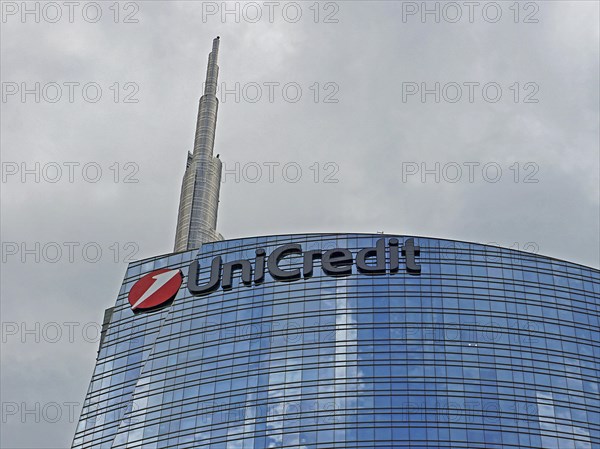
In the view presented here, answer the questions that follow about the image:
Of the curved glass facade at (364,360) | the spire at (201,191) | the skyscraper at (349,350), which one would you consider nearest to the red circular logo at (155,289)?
the skyscraper at (349,350)

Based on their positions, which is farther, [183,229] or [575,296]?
[183,229]

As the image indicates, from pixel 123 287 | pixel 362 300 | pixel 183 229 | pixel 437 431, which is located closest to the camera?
pixel 437 431

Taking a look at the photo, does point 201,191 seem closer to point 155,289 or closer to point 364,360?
point 155,289

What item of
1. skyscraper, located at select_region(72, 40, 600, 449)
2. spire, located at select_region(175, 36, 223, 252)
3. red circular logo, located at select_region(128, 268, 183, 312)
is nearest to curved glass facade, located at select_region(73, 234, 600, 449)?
skyscraper, located at select_region(72, 40, 600, 449)

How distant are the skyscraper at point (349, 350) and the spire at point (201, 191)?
22654 mm

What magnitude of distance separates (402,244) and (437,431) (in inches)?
894

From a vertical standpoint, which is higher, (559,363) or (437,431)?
(559,363)

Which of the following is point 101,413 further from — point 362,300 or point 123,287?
point 362,300

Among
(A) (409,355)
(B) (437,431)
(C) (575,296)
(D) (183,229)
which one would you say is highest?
(D) (183,229)

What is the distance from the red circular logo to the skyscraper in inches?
6.3

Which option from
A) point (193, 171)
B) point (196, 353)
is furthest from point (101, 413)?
point (193, 171)

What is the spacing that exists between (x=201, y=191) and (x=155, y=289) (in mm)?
30001

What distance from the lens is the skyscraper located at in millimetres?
123250

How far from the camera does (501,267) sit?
134 m
